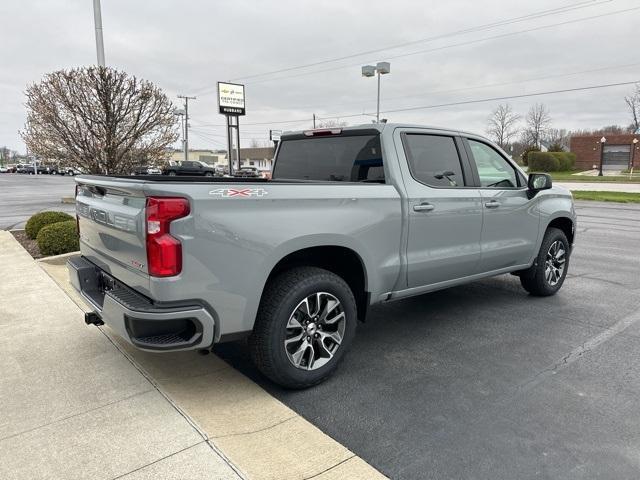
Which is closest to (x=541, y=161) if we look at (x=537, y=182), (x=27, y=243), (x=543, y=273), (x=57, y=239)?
(x=543, y=273)

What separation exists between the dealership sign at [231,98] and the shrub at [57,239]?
1326 centimetres

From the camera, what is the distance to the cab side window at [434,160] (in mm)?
4098

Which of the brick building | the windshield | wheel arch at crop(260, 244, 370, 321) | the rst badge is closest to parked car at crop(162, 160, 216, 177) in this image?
the windshield

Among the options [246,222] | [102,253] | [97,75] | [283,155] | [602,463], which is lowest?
[602,463]

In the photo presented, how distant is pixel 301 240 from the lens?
3.20 metres

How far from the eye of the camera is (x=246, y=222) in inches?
115

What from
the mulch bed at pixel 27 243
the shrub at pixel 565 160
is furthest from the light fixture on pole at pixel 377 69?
the shrub at pixel 565 160

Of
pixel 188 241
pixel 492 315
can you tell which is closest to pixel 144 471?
pixel 188 241

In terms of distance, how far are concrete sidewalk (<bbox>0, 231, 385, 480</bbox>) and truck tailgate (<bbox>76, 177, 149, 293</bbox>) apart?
0.79m

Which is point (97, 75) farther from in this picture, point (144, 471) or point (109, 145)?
point (144, 471)

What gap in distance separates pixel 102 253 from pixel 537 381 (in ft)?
10.7

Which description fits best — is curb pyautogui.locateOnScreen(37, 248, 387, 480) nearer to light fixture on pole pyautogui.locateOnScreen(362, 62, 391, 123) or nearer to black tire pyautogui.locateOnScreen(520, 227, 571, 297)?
black tire pyautogui.locateOnScreen(520, 227, 571, 297)

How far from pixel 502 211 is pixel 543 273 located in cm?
125

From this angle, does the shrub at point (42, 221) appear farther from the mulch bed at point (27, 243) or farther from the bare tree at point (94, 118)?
the bare tree at point (94, 118)
